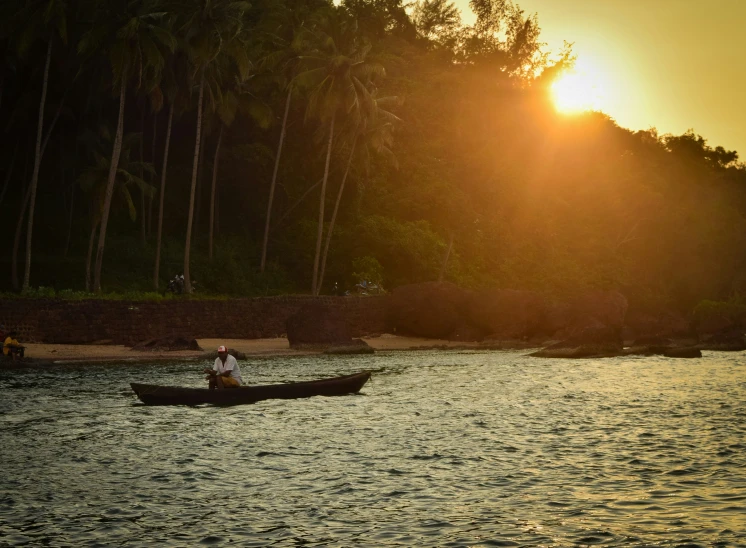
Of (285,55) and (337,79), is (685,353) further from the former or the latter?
(285,55)

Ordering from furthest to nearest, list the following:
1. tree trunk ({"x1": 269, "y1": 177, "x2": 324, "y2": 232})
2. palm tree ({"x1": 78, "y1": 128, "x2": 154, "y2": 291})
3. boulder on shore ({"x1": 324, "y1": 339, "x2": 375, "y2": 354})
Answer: tree trunk ({"x1": 269, "y1": 177, "x2": 324, "y2": 232})
palm tree ({"x1": 78, "y1": 128, "x2": 154, "y2": 291})
boulder on shore ({"x1": 324, "y1": 339, "x2": 375, "y2": 354})

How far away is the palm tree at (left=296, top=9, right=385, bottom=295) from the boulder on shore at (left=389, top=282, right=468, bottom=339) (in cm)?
536

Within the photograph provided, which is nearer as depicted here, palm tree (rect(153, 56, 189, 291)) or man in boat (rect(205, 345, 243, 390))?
man in boat (rect(205, 345, 243, 390))

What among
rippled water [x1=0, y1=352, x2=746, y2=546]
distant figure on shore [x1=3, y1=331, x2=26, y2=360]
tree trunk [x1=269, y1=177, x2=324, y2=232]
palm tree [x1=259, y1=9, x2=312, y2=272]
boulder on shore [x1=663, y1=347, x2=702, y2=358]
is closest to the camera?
rippled water [x1=0, y1=352, x2=746, y2=546]

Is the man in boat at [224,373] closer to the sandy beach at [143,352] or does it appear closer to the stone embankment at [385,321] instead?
the sandy beach at [143,352]

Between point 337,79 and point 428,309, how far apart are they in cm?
1505

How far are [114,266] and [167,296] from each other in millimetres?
9611

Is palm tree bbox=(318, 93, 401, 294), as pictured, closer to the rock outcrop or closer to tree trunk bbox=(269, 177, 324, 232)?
tree trunk bbox=(269, 177, 324, 232)

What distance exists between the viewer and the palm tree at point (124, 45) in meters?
44.4

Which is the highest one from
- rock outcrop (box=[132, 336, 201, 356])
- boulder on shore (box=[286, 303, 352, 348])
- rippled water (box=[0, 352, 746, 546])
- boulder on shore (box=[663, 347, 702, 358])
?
boulder on shore (box=[286, 303, 352, 348])

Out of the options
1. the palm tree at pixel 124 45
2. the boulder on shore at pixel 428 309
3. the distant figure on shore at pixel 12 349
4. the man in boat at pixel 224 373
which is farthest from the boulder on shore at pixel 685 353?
the distant figure on shore at pixel 12 349

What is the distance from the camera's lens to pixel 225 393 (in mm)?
25812

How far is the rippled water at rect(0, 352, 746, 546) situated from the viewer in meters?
13.5

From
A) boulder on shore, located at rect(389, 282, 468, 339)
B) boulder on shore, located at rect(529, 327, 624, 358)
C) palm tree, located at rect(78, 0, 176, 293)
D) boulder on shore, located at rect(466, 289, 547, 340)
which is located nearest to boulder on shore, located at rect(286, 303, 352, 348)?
boulder on shore, located at rect(389, 282, 468, 339)
